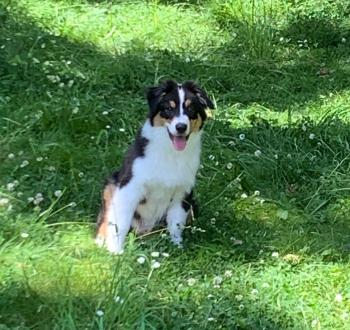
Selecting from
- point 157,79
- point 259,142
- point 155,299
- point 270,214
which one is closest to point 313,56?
point 157,79

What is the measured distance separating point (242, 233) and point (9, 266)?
61.1 inches

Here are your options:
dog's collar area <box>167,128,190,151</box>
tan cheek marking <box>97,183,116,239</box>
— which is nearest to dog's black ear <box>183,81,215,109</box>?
dog's collar area <box>167,128,190,151</box>

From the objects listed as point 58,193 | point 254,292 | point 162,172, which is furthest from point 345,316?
point 58,193

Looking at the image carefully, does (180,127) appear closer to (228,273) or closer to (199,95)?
(199,95)

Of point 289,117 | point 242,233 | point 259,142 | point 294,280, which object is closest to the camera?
point 294,280

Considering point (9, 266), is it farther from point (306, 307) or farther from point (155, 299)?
point (306, 307)

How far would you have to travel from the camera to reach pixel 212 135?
6.75 m

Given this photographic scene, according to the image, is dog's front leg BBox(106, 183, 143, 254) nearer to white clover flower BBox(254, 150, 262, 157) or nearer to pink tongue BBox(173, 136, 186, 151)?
pink tongue BBox(173, 136, 186, 151)

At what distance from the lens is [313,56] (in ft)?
30.2

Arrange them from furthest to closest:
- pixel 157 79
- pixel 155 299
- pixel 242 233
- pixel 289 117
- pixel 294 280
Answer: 1. pixel 157 79
2. pixel 289 117
3. pixel 242 233
4. pixel 294 280
5. pixel 155 299

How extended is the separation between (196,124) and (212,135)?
160 centimetres

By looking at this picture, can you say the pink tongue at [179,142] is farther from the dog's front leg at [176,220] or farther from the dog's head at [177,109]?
the dog's front leg at [176,220]

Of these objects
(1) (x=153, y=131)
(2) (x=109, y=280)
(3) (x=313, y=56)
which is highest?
(1) (x=153, y=131)

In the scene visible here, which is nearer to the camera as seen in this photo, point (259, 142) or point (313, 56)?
point (259, 142)
